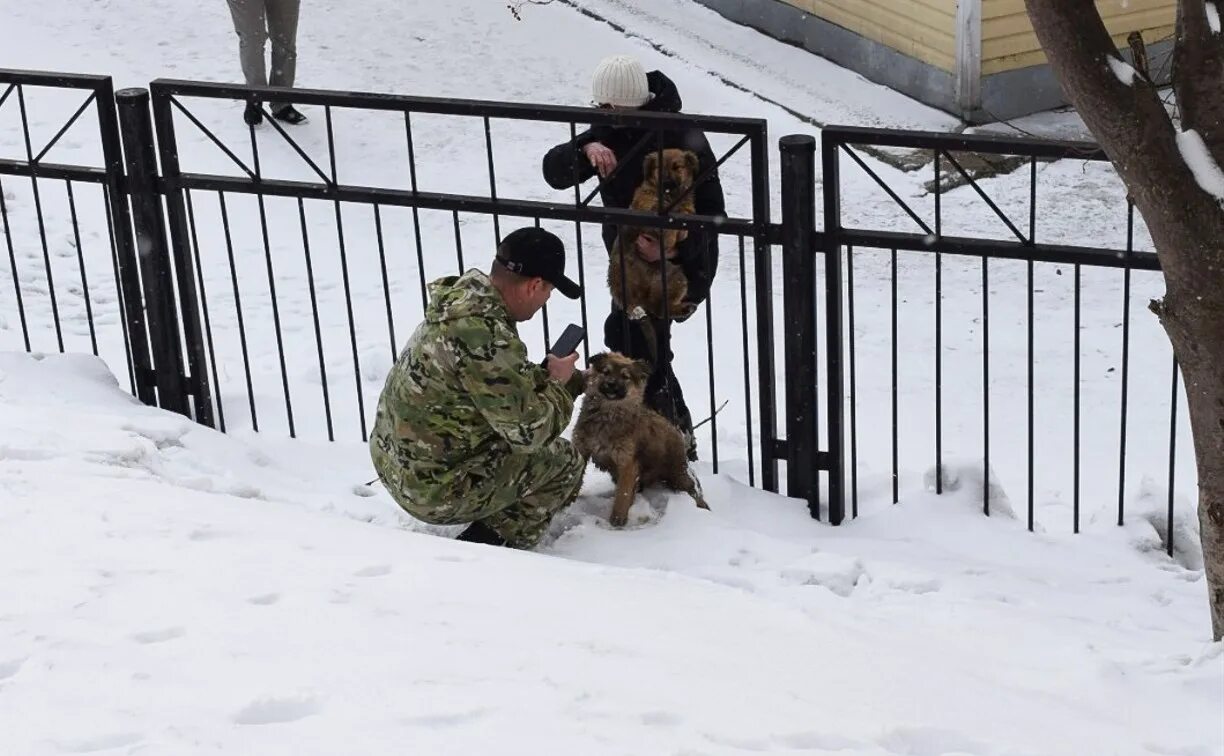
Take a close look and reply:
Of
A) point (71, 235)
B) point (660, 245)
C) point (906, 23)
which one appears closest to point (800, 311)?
point (660, 245)

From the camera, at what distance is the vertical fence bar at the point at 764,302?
5.59 metres

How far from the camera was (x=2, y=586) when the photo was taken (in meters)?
4.30

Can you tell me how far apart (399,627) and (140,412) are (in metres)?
2.96

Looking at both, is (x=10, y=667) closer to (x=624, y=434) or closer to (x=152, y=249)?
(x=624, y=434)

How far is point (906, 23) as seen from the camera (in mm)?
12023

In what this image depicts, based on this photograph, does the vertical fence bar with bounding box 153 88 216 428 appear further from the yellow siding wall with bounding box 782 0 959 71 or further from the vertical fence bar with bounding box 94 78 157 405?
the yellow siding wall with bounding box 782 0 959 71

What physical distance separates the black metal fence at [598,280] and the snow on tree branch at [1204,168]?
33.9 inches

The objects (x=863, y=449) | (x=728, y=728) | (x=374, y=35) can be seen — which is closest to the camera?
(x=728, y=728)

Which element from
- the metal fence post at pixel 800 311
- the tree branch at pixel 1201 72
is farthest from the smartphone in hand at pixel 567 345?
the tree branch at pixel 1201 72

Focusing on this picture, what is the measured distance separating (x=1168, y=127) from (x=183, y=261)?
13.9 feet

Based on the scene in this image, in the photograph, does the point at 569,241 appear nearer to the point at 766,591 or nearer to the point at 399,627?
the point at 766,591

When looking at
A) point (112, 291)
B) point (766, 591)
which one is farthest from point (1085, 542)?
point (112, 291)

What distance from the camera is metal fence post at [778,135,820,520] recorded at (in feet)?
18.3

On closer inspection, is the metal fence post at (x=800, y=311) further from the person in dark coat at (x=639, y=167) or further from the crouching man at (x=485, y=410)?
the crouching man at (x=485, y=410)
